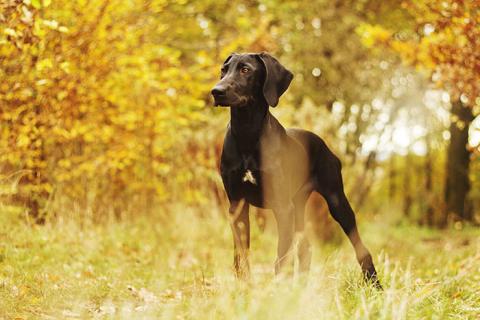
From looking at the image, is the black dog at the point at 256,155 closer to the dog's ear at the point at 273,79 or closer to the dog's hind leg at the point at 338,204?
the dog's ear at the point at 273,79

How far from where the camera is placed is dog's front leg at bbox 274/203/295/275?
3821mm

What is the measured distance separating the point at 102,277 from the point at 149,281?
413 millimetres

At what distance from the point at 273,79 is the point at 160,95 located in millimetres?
3626

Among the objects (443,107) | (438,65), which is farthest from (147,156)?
(443,107)

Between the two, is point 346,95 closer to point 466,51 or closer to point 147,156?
point 147,156

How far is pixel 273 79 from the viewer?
398cm

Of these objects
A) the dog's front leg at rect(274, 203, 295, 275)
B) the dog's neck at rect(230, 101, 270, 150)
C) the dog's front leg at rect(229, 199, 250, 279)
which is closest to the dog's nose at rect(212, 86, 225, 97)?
the dog's neck at rect(230, 101, 270, 150)

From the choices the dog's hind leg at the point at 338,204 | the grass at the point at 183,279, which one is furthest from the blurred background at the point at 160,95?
the dog's hind leg at the point at 338,204

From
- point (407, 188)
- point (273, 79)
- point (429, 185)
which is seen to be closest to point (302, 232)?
point (273, 79)

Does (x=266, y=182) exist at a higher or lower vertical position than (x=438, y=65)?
lower

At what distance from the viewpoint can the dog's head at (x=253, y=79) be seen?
3.75m

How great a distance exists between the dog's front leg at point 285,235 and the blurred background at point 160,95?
2280 millimetres

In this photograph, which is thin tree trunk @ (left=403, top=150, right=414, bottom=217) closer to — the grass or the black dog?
the grass

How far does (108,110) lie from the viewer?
6984mm
